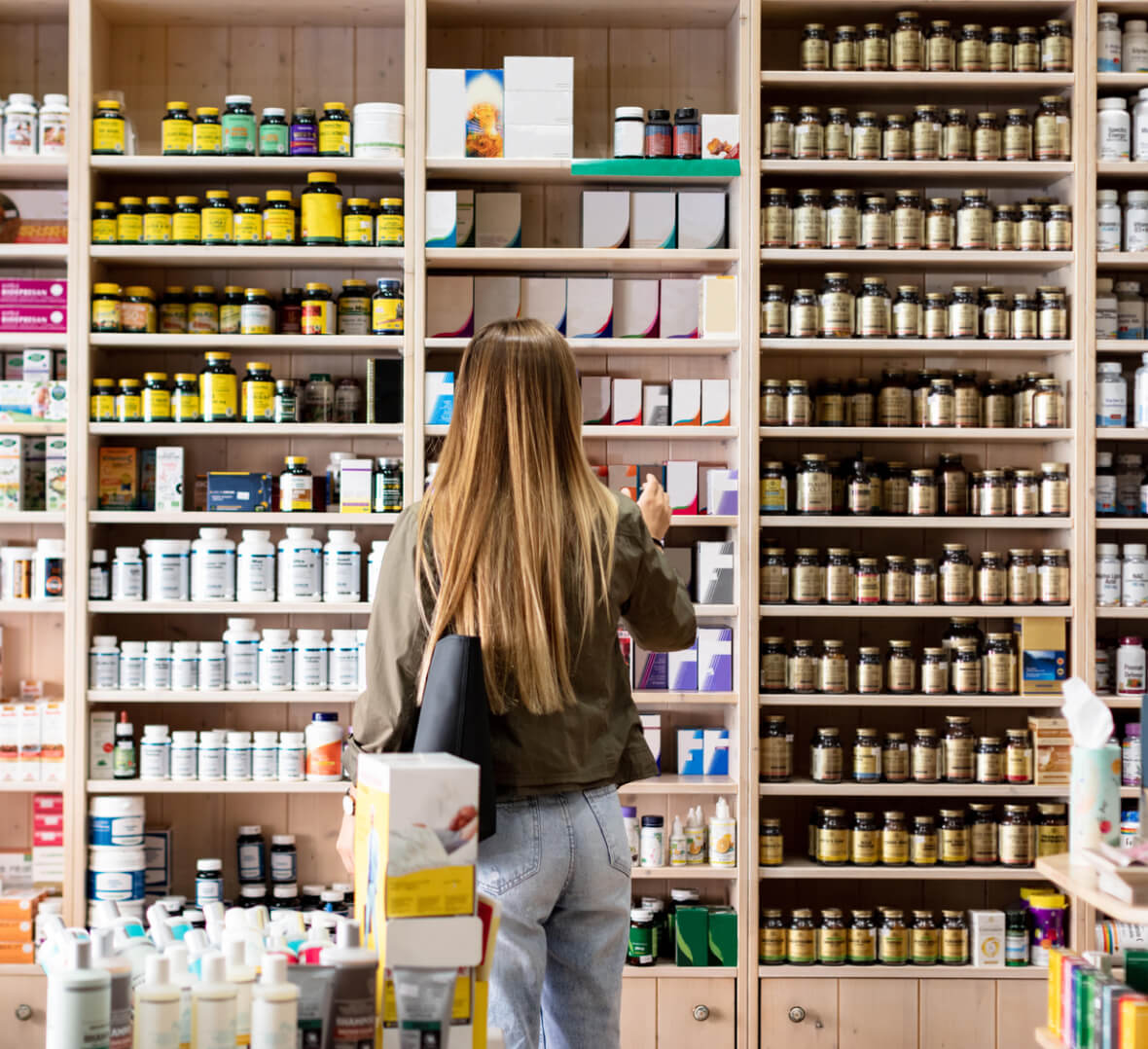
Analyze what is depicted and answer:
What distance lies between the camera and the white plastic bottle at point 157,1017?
132 cm

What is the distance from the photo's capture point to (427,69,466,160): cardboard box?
3.69 m

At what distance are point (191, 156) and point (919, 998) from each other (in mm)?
3188

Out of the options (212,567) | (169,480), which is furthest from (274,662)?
(169,480)

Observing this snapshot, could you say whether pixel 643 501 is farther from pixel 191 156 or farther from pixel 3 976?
pixel 3 976

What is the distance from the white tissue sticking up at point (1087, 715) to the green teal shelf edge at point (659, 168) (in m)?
1.92

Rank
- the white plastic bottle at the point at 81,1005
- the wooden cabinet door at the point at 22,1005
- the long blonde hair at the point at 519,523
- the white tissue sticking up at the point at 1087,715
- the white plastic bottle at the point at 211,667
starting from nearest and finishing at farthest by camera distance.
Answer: the white plastic bottle at the point at 81,1005
the long blonde hair at the point at 519,523
the white tissue sticking up at the point at 1087,715
the wooden cabinet door at the point at 22,1005
the white plastic bottle at the point at 211,667

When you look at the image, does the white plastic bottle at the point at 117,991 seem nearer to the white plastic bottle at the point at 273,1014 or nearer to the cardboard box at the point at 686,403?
the white plastic bottle at the point at 273,1014

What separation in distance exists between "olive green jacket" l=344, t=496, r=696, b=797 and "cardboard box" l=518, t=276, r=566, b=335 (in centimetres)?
192

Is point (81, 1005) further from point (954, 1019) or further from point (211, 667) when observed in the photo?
point (954, 1019)

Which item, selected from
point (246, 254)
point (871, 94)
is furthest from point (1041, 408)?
point (246, 254)

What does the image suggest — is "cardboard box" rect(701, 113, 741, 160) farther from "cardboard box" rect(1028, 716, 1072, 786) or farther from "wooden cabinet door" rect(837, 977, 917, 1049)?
"wooden cabinet door" rect(837, 977, 917, 1049)

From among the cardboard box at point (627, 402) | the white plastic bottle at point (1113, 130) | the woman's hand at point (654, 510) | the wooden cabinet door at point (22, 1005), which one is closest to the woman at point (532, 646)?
the woman's hand at point (654, 510)

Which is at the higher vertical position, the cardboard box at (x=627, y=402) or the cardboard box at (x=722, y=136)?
the cardboard box at (x=722, y=136)

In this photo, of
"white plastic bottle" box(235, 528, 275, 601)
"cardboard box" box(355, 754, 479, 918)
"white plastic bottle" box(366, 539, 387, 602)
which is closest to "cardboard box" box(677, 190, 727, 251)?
"white plastic bottle" box(366, 539, 387, 602)
